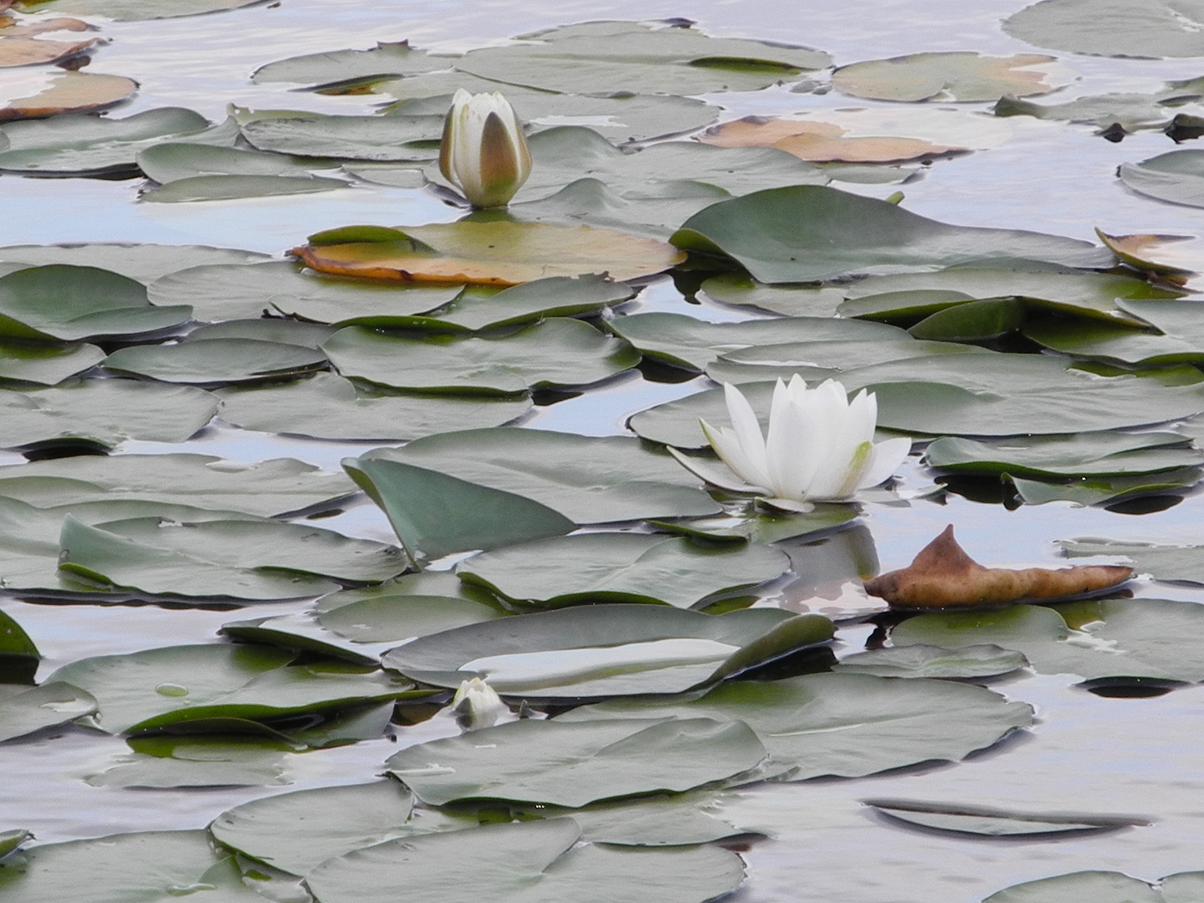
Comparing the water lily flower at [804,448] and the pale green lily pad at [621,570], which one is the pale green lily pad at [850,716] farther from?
the water lily flower at [804,448]

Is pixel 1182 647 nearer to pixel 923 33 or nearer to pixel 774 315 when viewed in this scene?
pixel 774 315

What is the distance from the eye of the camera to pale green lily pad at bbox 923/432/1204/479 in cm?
246

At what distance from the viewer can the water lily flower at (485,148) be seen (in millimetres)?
3656

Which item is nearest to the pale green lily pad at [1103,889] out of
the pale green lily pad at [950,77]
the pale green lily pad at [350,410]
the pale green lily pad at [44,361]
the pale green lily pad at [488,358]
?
the pale green lily pad at [350,410]

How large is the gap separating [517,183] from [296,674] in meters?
1.93

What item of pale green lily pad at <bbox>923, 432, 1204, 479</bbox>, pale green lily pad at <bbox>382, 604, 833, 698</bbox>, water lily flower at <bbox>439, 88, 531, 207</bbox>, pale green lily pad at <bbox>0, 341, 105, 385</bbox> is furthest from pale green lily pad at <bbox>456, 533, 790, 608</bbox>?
water lily flower at <bbox>439, 88, 531, 207</bbox>

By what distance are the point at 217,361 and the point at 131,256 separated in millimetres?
586

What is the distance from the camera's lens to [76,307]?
10.3ft

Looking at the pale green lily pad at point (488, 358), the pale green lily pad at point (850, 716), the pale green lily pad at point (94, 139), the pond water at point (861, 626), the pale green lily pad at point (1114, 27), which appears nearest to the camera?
the pond water at point (861, 626)

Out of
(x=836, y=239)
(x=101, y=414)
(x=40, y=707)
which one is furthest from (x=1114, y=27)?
(x=40, y=707)

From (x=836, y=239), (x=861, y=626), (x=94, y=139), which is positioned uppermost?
(x=94, y=139)

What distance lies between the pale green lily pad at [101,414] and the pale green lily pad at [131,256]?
54 cm

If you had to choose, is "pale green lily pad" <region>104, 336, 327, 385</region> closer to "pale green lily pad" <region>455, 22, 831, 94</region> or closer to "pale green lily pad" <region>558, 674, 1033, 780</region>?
"pale green lily pad" <region>558, 674, 1033, 780</region>

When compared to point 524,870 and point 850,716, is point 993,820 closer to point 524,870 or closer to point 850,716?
point 850,716
